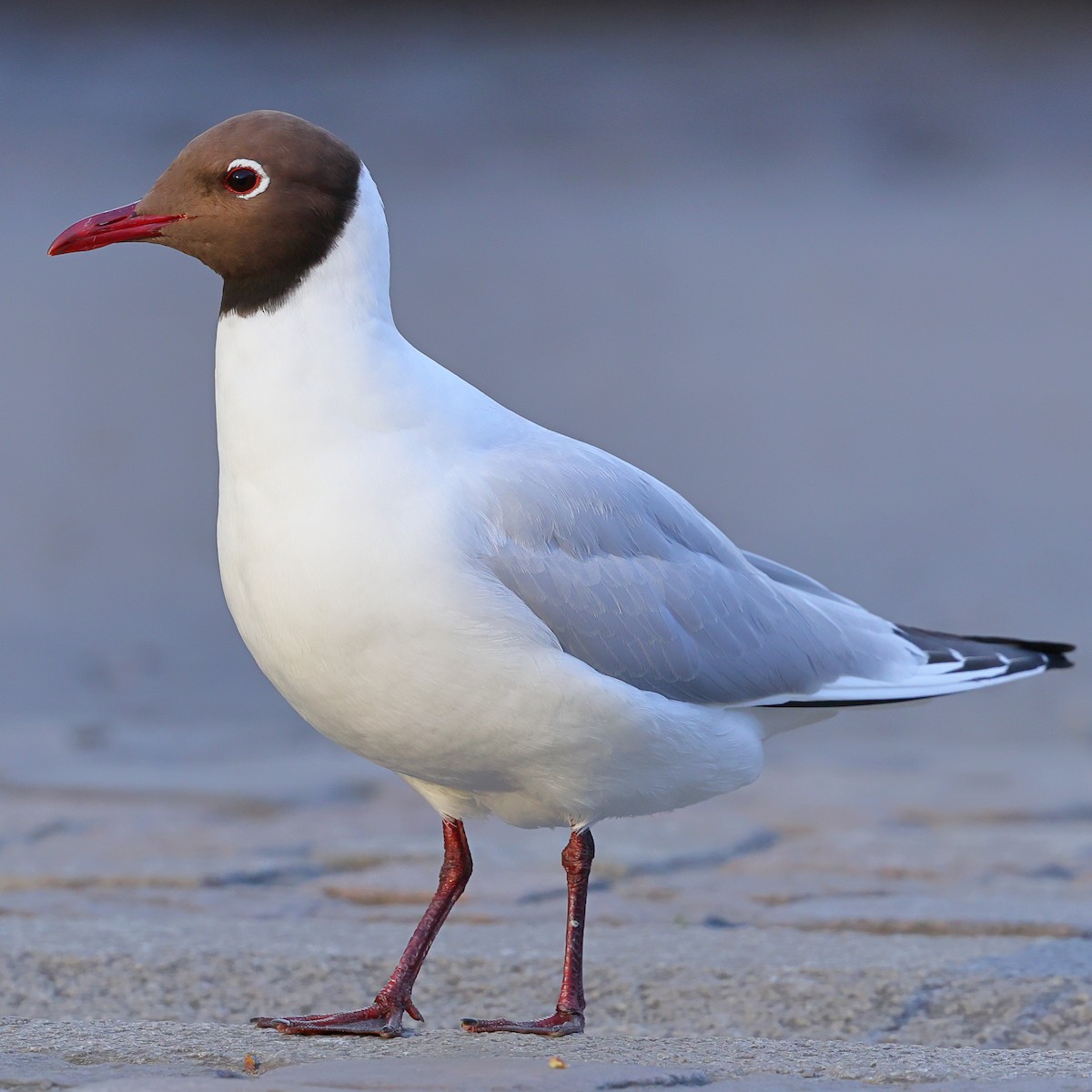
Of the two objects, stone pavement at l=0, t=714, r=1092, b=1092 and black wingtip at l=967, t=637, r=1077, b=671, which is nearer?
stone pavement at l=0, t=714, r=1092, b=1092

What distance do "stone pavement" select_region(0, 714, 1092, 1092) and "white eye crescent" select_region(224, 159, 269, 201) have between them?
134cm

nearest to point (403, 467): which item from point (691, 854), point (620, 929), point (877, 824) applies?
point (620, 929)

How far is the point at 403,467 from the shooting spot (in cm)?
264

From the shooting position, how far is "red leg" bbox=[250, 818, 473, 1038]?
9.05 feet

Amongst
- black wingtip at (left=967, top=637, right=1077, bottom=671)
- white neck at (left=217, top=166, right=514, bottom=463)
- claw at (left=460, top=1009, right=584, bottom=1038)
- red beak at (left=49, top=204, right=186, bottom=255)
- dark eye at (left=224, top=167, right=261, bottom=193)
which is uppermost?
dark eye at (left=224, top=167, right=261, bottom=193)

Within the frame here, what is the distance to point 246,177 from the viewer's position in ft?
8.77

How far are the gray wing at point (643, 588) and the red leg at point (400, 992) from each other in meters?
0.50

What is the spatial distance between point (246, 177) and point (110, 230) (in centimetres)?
27

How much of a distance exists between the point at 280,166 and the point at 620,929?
1940 millimetres

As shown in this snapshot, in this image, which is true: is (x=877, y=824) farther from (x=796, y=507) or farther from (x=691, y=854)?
(x=796, y=507)

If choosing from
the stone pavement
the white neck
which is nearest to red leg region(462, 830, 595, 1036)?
the stone pavement

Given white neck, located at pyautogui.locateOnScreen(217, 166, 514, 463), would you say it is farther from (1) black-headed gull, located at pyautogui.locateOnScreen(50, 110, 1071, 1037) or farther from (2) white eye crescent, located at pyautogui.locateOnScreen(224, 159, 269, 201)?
(2) white eye crescent, located at pyautogui.locateOnScreen(224, 159, 269, 201)

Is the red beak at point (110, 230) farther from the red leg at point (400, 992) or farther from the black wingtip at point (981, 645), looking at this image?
the black wingtip at point (981, 645)

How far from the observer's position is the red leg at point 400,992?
276 cm
